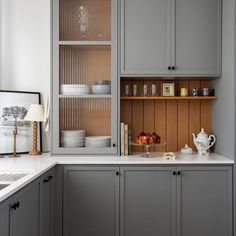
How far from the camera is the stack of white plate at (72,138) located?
310cm

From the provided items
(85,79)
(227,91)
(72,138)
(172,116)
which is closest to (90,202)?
(72,138)

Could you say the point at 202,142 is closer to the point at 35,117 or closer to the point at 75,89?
the point at 75,89

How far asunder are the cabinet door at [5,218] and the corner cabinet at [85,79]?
4.43 ft

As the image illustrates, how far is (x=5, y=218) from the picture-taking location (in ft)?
5.63

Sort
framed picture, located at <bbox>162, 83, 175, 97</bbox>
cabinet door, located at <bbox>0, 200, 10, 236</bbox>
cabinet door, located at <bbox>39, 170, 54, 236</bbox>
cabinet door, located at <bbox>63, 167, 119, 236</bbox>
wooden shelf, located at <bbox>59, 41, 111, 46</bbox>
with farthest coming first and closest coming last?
framed picture, located at <bbox>162, 83, 175, 97</bbox> → wooden shelf, located at <bbox>59, 41, 111, 46</bbox> → cabinet door, located at <bbox>63, 167, 119, 236</bbox> → cabinet door, located at <bbox>39, 170, 54, 236</bbox> → cabinet door, located at <bbox>0, 200, 10, 236</bbox>

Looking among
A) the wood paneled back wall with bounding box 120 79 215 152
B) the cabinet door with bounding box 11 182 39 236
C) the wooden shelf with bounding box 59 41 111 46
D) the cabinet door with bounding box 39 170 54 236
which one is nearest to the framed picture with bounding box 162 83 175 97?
the wood paneled back wall with bounding box 120 79 215 152

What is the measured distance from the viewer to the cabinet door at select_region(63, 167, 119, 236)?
2.84 metres

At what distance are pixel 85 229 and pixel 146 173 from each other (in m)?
0.69

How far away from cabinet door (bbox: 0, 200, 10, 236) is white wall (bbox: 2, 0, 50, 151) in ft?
5.94

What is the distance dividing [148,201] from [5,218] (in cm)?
143

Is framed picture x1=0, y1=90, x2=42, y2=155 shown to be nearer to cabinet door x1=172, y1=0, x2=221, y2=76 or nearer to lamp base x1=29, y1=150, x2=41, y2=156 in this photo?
lamp base x1=29, y1=150, x2=41, y2=156

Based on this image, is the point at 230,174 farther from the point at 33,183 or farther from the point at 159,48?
the point at 33,183

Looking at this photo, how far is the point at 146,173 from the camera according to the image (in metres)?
2.85

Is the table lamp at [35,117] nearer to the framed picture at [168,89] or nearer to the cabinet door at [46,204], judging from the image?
the cabinet door at [46,204]
